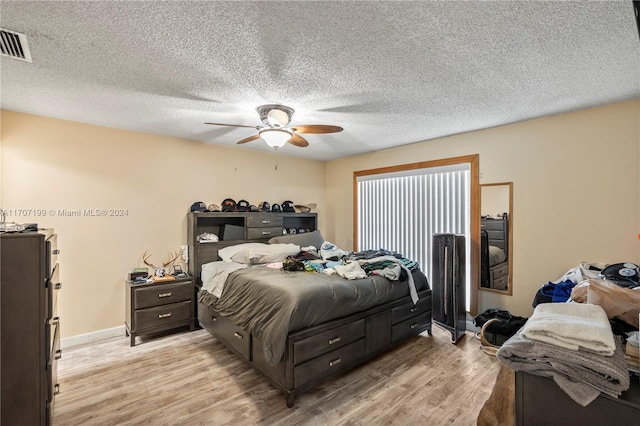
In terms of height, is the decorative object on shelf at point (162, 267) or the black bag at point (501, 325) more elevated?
the decorative object on shelf at point (162, 267)

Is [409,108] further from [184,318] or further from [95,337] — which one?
[95,337]

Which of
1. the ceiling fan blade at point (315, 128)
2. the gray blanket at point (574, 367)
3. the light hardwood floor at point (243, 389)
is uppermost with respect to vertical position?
the ceiling fan blade at point (315, 128)

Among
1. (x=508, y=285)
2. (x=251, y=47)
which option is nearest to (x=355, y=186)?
(x=508, y=285)

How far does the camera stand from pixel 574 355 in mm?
939

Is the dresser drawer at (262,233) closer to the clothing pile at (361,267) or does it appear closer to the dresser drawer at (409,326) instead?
the clothing pile at (361,267)

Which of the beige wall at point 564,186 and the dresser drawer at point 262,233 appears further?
the dresser drawer at point 262,233

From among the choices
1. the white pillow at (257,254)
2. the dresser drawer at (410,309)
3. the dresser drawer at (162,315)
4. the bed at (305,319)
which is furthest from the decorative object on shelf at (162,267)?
the dresser drawer at (410,309)

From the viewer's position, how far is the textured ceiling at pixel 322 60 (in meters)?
1.49

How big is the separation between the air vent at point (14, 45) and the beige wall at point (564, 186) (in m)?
4.12

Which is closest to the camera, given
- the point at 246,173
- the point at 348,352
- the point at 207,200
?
the point at 348,352

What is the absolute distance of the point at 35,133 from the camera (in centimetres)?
300

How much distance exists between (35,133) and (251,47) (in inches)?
112

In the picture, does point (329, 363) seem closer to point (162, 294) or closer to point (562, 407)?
point (562, 407)

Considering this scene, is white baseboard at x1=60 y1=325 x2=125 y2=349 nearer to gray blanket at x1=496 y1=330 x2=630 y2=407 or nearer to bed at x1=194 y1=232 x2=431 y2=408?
bed at x1=194 y1=232 x2=431 y2=408
